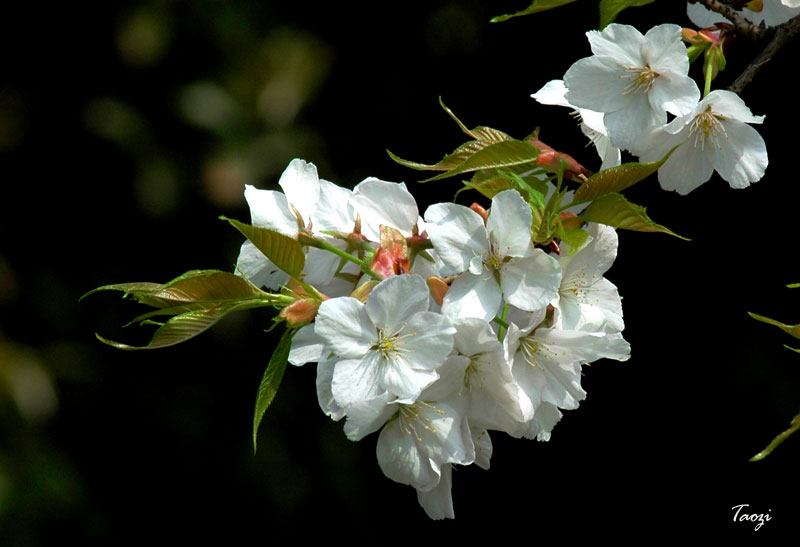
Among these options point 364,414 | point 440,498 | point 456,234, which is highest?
point 456,234

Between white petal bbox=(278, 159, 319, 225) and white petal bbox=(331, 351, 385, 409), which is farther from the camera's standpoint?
white petal bbox=(278, 159, 319, 225)

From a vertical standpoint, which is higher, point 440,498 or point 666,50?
point 666,50

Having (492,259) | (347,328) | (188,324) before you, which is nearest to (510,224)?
(492,259)

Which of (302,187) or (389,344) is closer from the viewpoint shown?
(389,344)

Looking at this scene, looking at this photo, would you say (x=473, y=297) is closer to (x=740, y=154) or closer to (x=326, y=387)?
(x=326, y=387)

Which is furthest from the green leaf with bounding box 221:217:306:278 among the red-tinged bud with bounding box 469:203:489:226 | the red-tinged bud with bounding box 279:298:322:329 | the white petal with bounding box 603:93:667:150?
the white petal with bounding box 603:93:667:150

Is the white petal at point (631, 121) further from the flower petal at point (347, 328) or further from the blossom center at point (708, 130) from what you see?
the flower petal at point (347, 328)

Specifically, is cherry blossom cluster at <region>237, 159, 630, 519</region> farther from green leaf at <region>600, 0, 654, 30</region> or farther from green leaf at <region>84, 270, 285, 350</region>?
green leaf at <region>600, 0, 654, 30</region>

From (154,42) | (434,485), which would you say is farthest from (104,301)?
(434,485)
